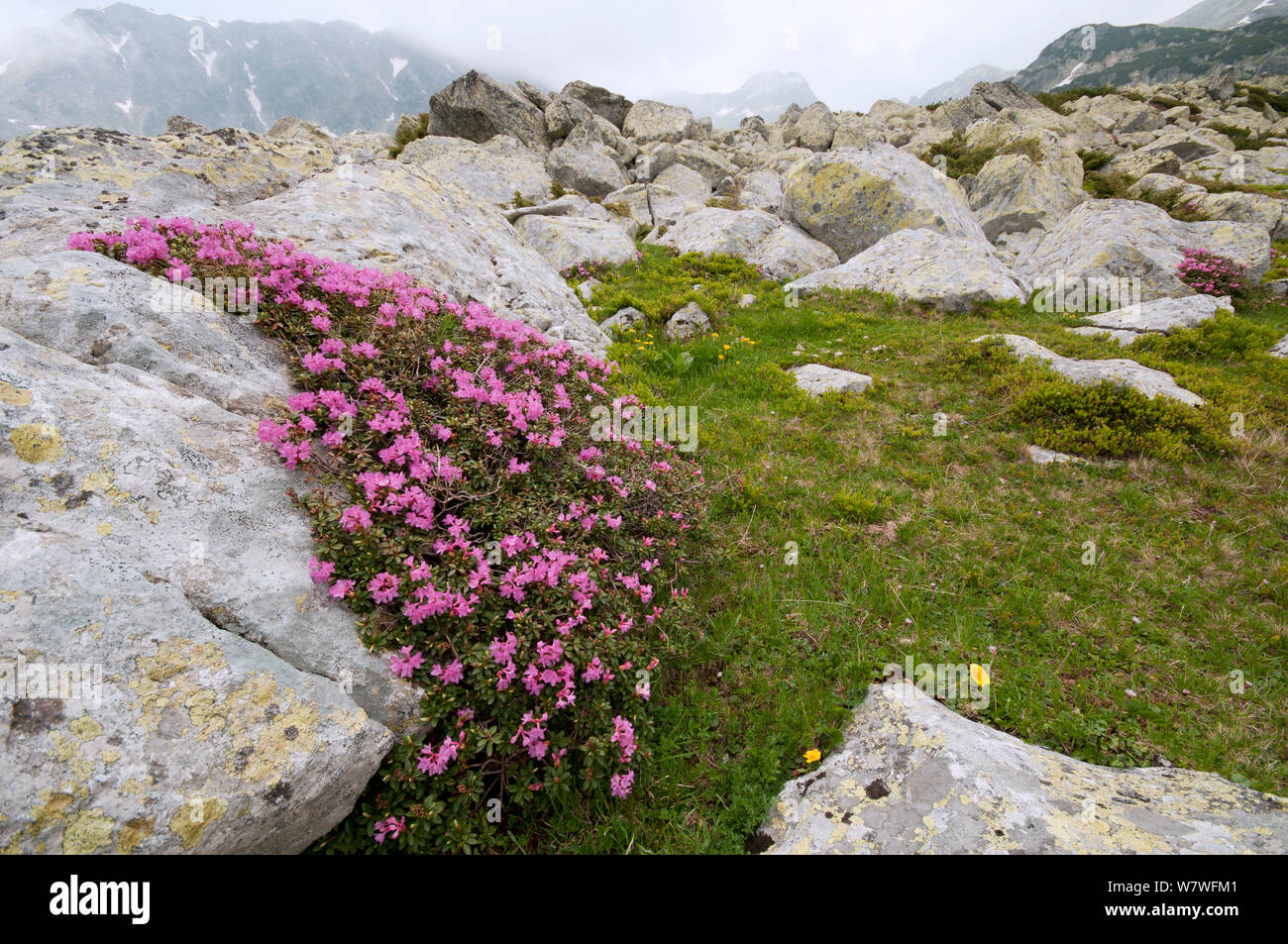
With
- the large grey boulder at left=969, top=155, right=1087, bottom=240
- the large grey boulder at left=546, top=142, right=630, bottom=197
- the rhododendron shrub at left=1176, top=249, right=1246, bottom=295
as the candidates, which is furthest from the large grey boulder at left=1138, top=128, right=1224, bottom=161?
the large grey boulder at left=546, top=142, right=630, bottom=197

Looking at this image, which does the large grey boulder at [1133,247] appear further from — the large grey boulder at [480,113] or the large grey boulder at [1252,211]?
the large grey boulder at [480,113]

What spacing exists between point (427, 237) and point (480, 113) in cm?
2708

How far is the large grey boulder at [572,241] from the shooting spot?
16453mm

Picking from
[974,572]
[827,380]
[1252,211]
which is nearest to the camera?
[974,572]

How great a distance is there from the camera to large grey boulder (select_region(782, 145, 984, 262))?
17000mm

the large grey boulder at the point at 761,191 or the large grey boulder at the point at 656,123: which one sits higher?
the large grey boulder at the point at 656,123

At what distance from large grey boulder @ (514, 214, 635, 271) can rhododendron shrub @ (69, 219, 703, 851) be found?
35.8ft

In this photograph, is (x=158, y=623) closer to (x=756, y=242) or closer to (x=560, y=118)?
(x=756, y=242)

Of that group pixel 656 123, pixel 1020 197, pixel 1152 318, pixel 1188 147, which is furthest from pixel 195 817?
pixel 1188 147

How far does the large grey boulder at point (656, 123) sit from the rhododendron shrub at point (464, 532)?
42266 mm

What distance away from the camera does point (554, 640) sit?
3.69 meters

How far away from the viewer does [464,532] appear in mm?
4191

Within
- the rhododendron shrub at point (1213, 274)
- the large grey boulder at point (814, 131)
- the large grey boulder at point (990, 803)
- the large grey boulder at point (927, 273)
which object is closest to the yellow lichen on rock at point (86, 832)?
the large grey boulder at point (990, 803)
